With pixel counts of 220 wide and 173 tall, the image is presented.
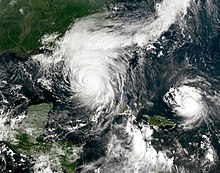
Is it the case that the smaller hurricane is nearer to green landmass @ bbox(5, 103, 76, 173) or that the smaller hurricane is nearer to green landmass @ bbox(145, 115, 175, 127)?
green landmass @ bbox(145, 115, 175, 127)

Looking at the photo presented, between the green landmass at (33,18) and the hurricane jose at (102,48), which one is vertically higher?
the green landmass at (33,18)

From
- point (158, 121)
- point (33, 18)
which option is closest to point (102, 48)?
point (33, 18)

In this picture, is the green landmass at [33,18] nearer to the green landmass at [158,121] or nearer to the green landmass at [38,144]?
the green landmass at [38,144]

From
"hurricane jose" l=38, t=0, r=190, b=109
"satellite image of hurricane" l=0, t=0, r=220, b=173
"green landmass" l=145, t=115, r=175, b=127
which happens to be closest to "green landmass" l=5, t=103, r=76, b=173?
"satellite image of hurricane" l=0, t=0, r=220, b=173

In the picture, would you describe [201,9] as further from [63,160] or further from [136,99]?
[63,160]

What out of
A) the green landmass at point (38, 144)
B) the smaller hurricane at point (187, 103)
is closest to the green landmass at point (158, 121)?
A: the smaller hurricane at point (187, 103)

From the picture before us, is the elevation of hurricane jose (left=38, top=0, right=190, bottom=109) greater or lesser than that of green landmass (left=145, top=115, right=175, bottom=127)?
greater
